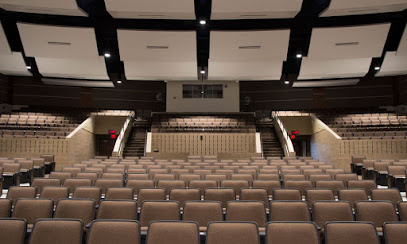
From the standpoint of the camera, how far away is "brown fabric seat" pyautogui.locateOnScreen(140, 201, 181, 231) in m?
4.00

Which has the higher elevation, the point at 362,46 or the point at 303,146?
the point at 362,46

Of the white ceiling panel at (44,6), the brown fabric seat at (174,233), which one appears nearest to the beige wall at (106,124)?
the white ceiling panel at (44,6)

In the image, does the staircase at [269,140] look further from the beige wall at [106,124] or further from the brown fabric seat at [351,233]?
the brown fabric seat at [351,233]

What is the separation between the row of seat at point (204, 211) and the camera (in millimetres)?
4004

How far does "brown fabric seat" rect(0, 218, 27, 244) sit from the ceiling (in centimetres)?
929

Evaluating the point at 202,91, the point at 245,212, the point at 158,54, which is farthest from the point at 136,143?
the point at 245,212

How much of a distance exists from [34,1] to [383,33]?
42.0 ft

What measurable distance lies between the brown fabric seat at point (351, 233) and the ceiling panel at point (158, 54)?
11.1 metres

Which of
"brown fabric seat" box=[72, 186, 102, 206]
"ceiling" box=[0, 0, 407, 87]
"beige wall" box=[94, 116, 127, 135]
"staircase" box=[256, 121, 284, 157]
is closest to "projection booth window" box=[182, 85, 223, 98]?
"ceiling" box=[0, 0, 407, 87]

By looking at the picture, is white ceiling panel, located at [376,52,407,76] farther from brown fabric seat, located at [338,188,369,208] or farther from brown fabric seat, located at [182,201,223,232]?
brown fabric seat, located at [182,201,223,232]

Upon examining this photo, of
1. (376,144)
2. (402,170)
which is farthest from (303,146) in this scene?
(402,170)

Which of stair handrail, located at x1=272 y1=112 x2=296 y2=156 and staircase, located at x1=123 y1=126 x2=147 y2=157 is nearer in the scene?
stair handrail, located at x1=272 y1=112 x2=296 y2=156

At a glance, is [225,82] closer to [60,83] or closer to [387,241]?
[60,83]

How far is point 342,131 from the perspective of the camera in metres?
14.8
